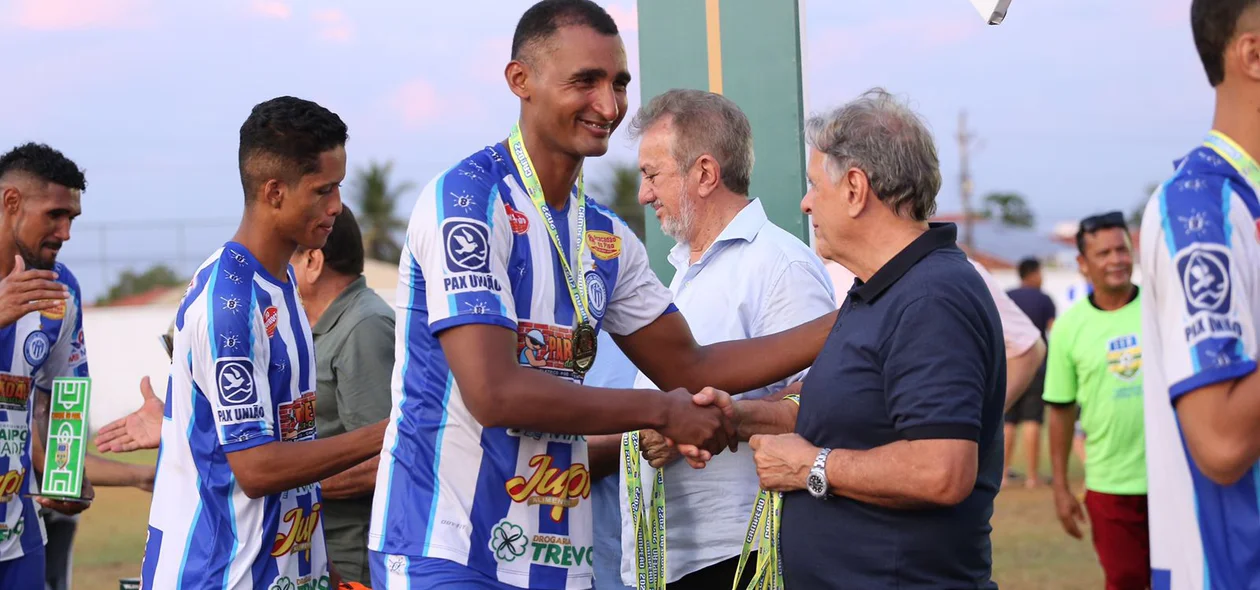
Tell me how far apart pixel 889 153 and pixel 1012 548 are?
9137 millimetres

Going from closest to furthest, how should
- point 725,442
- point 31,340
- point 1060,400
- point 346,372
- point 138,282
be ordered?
1. point 725,442
2. point 346,372
3. point 31,340
4. point 1060,400
5. point 138,282

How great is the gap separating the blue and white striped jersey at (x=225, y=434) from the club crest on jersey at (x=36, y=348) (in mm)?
1843

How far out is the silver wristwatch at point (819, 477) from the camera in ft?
9.95

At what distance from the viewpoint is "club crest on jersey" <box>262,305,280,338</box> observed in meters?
3.64

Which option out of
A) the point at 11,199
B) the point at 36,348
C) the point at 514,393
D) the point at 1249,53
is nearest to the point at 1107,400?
the point at 1249,53

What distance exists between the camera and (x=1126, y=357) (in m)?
7.73

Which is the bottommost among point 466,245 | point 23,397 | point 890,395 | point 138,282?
point 890,395

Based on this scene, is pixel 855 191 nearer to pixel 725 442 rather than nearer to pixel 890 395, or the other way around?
pixel 890 395

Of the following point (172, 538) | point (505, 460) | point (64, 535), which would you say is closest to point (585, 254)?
point (505, 460)

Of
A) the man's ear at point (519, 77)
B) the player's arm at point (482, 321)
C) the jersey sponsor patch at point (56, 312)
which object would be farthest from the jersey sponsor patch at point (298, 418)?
the jersey sponsor patch at point (56, 312)

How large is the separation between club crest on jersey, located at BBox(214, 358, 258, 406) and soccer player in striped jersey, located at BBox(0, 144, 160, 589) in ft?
5.13

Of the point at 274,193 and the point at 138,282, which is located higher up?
the point at 138,282

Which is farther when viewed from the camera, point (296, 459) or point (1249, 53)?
point (296, 459)

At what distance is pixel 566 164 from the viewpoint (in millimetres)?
3307
